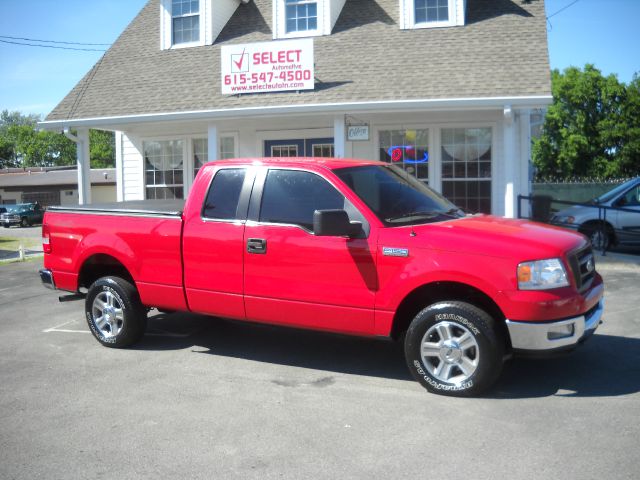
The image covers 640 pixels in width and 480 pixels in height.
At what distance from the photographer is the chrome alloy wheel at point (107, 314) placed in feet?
21.9

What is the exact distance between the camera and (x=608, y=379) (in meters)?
5.40

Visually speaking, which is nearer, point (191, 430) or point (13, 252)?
point (191, 430)

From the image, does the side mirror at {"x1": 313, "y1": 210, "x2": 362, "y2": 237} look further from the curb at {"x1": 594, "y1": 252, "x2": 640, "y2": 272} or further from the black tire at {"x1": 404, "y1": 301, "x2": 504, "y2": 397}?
the curb at {"x1": 594, "y1": 252, "x2": 640, "y2": 272}

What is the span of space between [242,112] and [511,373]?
8.77m

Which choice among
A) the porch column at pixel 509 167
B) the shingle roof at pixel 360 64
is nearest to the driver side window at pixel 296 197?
the shingle roof at pixel 360 64

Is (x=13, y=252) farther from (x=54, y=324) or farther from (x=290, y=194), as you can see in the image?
(x=290, y=194)

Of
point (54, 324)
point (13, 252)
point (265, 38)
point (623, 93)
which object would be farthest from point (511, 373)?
point (623, 93)

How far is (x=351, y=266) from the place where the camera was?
529cm

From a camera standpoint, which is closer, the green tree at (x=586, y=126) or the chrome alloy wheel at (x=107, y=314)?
the chrome alloy wheel at (x=107, y=314)

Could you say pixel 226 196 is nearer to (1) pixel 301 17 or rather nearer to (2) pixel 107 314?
(2) pixel 107 314

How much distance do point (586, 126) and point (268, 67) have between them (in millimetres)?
39544

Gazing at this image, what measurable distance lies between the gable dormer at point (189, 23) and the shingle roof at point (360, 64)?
23 cm

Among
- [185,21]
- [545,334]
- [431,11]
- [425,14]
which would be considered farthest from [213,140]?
[545,334]

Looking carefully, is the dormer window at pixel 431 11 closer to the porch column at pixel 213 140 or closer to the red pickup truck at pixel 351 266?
the porch column at pixel 213 140
